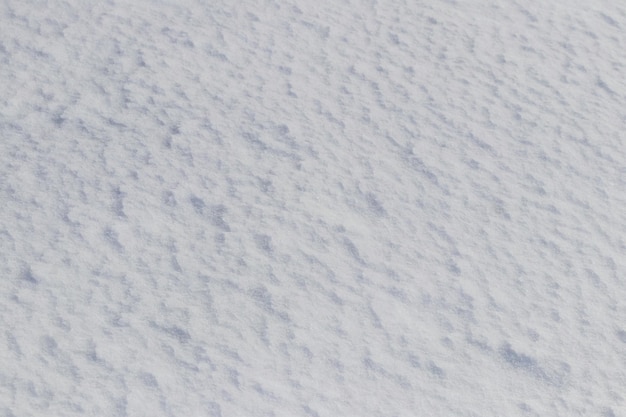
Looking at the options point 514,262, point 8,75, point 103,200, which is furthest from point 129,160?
point 514,262

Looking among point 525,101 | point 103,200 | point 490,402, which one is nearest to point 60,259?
point 103,200

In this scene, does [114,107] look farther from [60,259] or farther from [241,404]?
[241,404]

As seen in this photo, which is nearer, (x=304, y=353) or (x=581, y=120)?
(x=304, y=353)

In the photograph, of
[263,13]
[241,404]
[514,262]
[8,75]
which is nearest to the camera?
[241,404]

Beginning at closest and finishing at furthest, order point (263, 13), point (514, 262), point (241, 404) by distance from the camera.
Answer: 1. point (241, 404)
2. point (514, 262)
3. point (263, 13)

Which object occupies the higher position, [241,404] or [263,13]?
[263,13]

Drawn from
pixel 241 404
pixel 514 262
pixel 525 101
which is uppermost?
pixel 525 101
